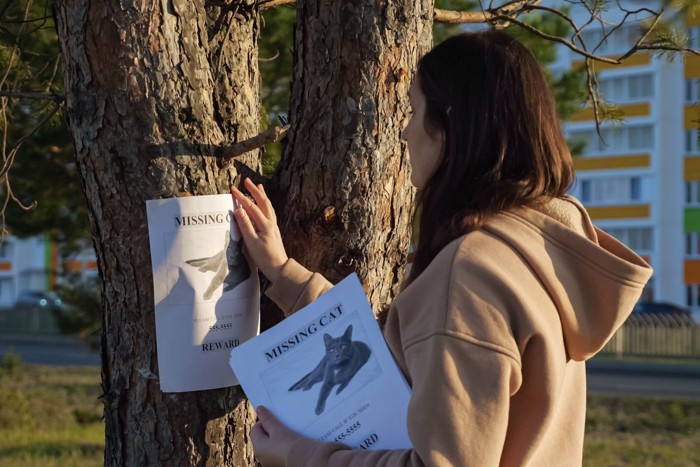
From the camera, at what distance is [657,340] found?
22.9 meters

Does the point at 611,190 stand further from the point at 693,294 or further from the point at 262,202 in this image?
the point at 262,202

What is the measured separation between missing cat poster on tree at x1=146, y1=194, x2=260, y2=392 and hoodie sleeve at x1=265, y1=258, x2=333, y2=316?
3.8 inches

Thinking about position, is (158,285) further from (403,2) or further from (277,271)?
(403,2)

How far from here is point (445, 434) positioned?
4.78ft

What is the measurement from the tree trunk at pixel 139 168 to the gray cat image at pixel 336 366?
45cm

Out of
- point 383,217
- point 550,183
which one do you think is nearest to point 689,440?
point 383,217

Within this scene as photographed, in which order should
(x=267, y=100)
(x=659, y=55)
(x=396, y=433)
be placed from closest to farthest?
(x=396, y=433) → (x=659, y=55) → (x=267, y=100)

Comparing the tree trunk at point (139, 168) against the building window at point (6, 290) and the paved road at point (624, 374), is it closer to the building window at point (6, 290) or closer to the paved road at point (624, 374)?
the paved road at point (624, 374)

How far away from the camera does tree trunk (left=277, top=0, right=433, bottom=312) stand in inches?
93.0

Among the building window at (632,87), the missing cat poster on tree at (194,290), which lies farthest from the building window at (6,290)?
the missing cat poster on tree at (194,290)

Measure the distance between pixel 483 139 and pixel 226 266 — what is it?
32.7 inches

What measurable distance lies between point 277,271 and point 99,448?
22.8ft

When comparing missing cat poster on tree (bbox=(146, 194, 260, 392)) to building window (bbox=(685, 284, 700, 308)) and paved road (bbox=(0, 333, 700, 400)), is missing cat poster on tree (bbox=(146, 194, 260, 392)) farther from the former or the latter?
building window (bbox=(685, 284, 700, 308))

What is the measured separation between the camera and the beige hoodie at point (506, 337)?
1.46 m
